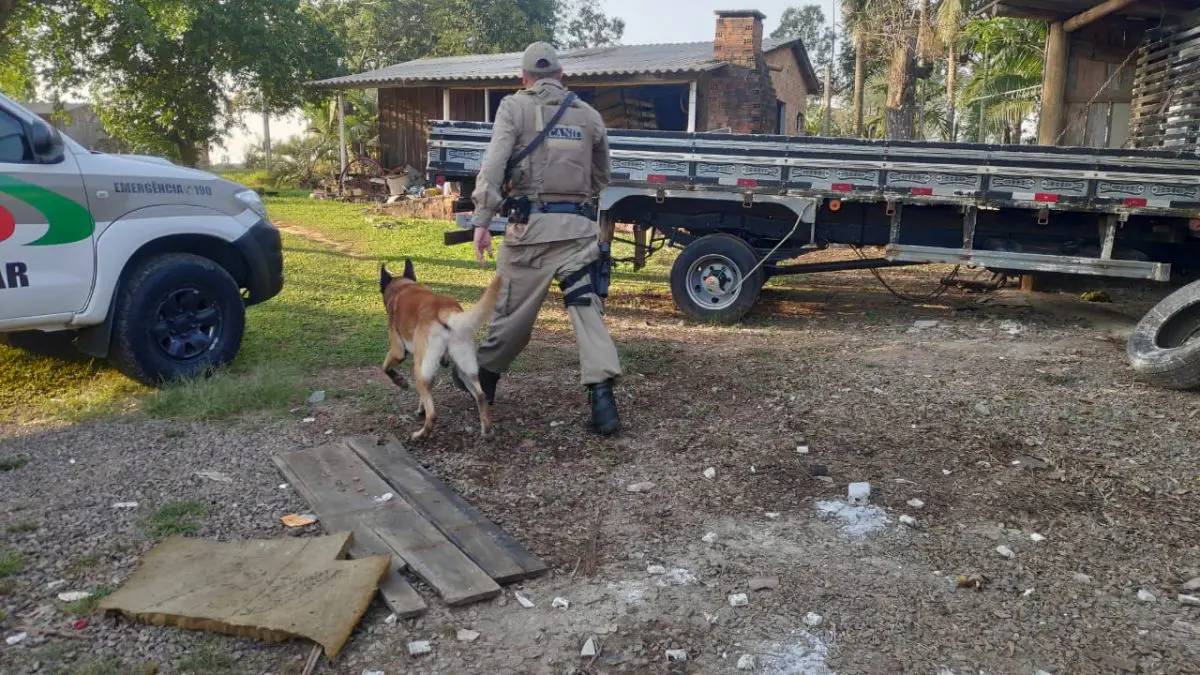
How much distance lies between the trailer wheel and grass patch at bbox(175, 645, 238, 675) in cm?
596

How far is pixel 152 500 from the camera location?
151 inches

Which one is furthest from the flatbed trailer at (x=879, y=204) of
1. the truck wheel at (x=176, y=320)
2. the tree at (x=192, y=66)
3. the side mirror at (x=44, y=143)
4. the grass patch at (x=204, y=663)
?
the tree at (x=192, y=66)

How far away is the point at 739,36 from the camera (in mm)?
16594

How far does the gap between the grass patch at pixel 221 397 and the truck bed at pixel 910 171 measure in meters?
3.70

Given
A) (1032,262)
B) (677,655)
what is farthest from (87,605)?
(1032,262)

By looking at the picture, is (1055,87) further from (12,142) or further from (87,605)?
(87,605)

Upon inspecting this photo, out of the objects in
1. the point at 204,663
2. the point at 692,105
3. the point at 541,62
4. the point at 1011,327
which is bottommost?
the point at 204,663

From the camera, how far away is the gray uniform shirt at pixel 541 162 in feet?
14.9

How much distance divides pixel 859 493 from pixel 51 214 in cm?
455

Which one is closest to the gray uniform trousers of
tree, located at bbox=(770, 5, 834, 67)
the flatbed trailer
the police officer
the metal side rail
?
the police officer

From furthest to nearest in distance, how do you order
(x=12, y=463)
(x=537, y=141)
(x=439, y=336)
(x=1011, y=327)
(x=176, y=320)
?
1. (x=1011, y=327)
2. (x=176, y=320)
3. (x=537, y=141)
4. (x=439, y=336)
5. (x=12, y=463)

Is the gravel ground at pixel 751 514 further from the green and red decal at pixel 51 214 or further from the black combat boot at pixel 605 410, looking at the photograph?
the green and red decal at pixel 51 214

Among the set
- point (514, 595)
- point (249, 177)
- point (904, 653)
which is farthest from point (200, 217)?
point (249, 177)

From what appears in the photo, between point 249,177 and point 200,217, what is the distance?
2384cm
